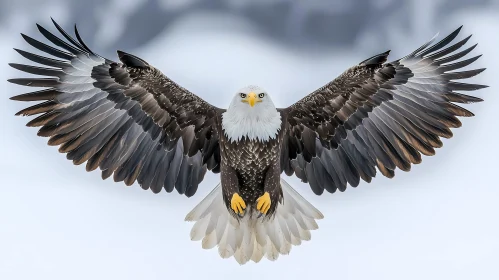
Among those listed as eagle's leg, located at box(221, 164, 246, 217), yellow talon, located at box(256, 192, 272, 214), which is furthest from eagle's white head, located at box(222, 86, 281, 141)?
yellow talon, located at box(256, 192, 272, 214)

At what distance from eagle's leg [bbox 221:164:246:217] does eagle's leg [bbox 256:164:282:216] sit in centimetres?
14

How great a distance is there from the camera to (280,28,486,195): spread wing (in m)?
6.66

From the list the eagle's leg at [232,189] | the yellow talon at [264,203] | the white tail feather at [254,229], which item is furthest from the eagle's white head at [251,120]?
the white tail feather at [254,229]

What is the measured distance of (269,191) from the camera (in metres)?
6.55

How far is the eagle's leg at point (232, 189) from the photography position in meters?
6.52

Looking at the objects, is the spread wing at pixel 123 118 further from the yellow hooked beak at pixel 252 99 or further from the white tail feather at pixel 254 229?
the yellow hooked beak at pixel 252 99

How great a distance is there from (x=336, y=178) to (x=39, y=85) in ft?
7.62

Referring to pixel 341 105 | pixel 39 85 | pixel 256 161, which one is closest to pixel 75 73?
pixel 39 85

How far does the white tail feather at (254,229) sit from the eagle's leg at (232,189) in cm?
52

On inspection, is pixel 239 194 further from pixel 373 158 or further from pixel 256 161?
pixel 373 158

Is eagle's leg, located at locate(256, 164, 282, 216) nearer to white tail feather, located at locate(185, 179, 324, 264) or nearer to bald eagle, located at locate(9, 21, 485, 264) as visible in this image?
bald eagle, located at locate(9, 21, 485, 264)

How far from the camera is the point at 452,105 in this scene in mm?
6719

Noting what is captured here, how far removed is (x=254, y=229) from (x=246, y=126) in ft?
3.30

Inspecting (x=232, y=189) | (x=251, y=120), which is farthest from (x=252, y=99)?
(x=232, y=189)
